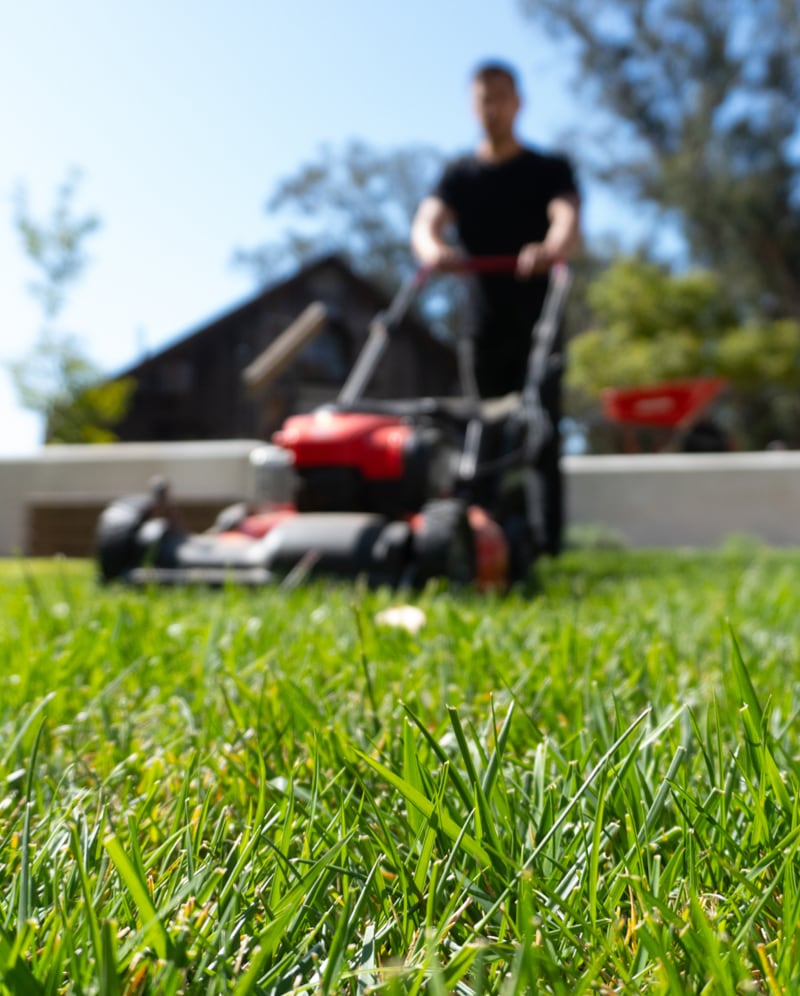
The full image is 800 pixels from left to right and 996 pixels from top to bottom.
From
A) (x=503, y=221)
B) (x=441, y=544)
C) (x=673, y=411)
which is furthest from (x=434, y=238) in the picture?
(x=673, y=411)

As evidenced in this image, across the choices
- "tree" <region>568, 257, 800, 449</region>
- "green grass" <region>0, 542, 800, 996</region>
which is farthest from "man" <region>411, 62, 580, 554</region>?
"tree" <region>568, 257, 800, 449</region>

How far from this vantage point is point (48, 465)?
784 centimetres

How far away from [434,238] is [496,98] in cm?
62

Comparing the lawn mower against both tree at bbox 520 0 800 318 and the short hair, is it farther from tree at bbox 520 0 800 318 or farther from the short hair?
tree at bbox 520 0 800 318

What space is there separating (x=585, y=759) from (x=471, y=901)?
20 centimetres

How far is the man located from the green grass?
258 cm

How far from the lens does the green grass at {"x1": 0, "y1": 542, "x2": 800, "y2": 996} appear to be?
0.54 m

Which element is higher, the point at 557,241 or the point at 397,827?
the point at 557,241

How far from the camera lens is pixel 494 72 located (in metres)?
3.92

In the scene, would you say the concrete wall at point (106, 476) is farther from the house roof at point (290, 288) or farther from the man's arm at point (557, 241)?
the house roof at point (290, 288)

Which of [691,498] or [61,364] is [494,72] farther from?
[61,364]

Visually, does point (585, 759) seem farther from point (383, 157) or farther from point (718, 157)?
point (383, 157)

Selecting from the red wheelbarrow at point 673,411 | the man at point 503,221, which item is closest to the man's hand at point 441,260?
the man at point 503,221

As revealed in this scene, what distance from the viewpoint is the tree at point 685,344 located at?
20703mm
